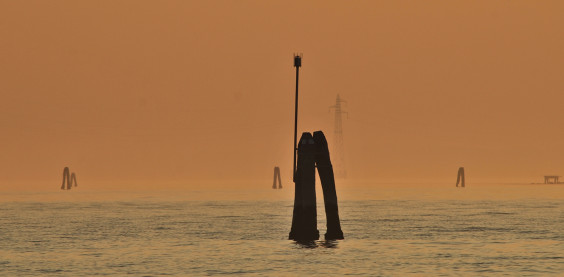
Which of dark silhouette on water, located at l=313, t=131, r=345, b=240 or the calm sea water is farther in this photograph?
dark silhouette on water, located at l=313, t=131, r=345, b=240

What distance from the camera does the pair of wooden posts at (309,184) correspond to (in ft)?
199

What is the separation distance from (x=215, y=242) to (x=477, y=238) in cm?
1985

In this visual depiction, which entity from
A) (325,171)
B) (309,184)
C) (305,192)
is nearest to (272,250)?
(305,192)

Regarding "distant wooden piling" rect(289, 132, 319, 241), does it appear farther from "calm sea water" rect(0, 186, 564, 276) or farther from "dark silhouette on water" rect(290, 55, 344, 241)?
"calm sea water" rect(0, 186, 564, 276)

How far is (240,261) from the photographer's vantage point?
55.2 metres

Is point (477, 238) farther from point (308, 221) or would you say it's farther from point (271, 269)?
point (271, 269)

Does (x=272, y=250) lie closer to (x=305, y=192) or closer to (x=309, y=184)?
(x=305, y=192)

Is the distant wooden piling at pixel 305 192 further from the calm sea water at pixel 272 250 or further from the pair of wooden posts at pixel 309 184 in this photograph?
the calm sea water at pixel 272 250

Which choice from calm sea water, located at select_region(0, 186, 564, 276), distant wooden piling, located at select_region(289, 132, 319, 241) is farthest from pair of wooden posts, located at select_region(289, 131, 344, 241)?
calm sea water, located at select_region(0, 186, 564, 276)

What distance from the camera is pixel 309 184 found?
60531mm

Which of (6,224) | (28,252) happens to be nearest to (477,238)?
(28,252)

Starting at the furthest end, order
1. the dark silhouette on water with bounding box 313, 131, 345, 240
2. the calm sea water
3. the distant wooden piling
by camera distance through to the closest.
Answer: the dark silhouette on water with bounding box 313, 131, 345, 240, the distant wooden piling, the calm sea water

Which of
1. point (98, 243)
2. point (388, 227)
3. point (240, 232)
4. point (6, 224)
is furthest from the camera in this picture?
point (6, 224)

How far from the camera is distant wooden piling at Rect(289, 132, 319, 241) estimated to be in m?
60.6
